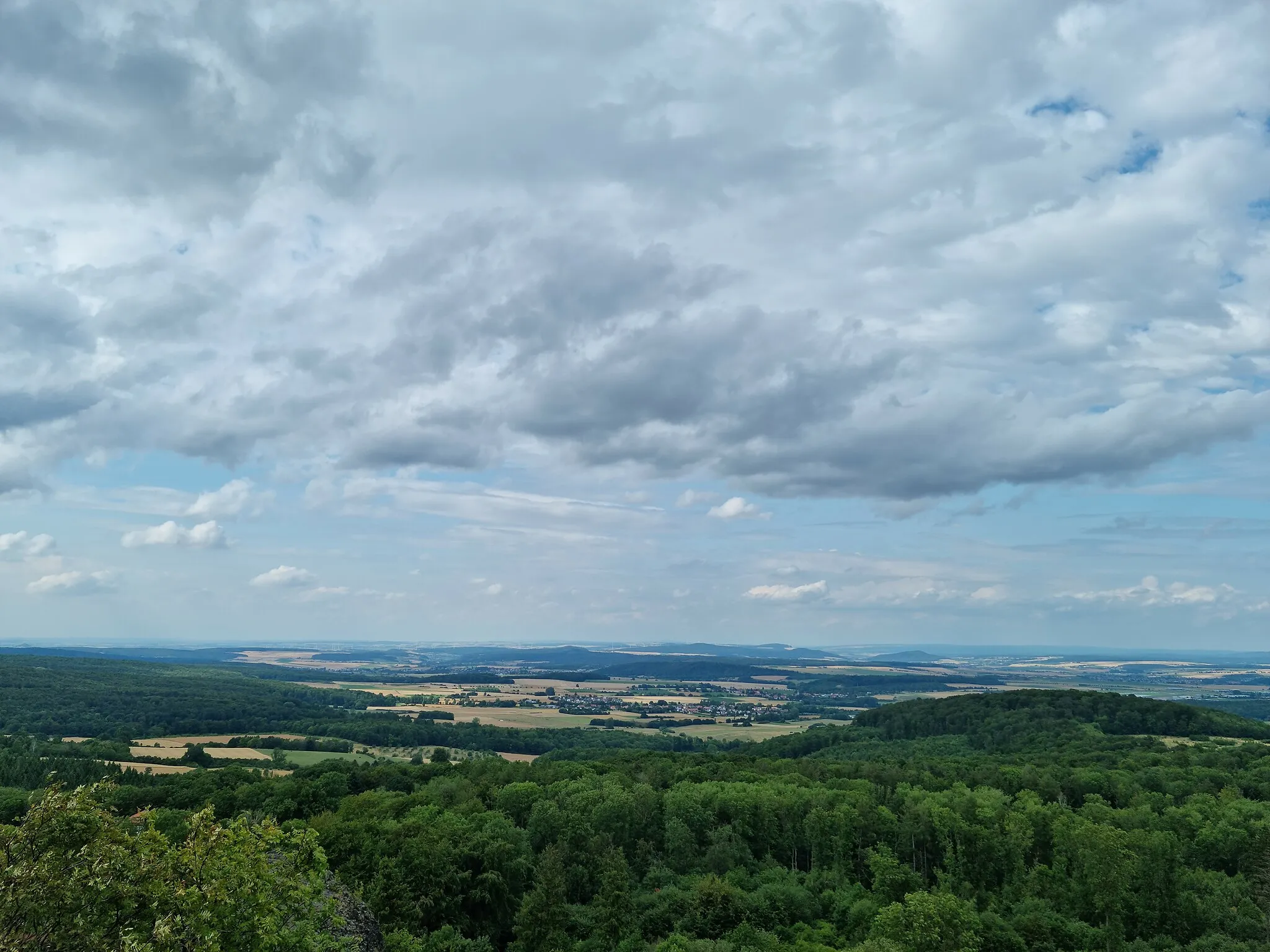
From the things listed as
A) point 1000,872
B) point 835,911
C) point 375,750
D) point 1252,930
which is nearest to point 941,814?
point 1000,872

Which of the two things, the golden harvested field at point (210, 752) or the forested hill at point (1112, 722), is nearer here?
the golden harvested field at point (210, 752)

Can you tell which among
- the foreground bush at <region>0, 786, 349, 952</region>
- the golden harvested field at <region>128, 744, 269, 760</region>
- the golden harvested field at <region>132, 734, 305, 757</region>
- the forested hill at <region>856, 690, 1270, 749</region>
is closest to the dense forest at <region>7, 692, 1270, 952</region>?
the foreground bush at <region>0, 786, 349, 952</region>

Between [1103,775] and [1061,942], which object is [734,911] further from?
[1103,775]

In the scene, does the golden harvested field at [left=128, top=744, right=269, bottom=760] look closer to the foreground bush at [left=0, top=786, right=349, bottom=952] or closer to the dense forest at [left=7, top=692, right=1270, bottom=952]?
the dense forest at [left=7, top=692, right=1270, bottom=952]

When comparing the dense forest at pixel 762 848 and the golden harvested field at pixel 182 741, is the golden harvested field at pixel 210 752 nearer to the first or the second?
the golden harvested field at pixel 182 741

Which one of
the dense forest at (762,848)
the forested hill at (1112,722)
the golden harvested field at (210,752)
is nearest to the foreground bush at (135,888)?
the dense forest at (762,848)

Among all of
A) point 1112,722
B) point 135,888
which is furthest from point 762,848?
point 1112,722

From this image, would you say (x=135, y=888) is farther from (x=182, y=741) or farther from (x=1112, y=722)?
(x=1112, y=722)

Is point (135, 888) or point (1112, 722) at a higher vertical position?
point (135, 888)
